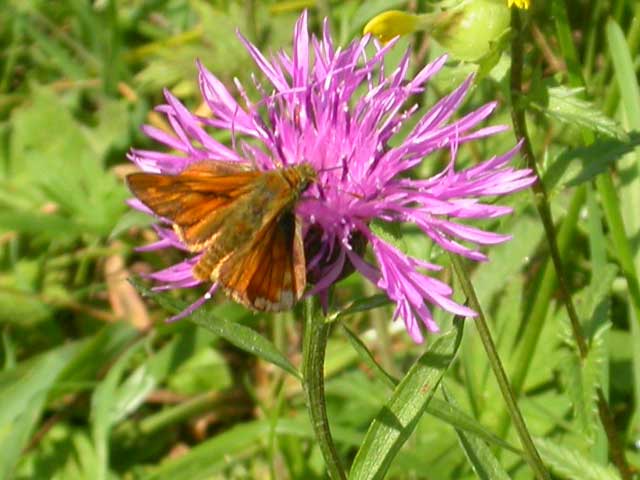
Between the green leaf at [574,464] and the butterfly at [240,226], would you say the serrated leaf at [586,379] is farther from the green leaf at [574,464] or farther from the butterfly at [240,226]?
the butterfly at [240,226]

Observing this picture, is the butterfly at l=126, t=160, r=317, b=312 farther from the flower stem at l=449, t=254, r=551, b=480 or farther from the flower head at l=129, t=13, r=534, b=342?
the flower stem at l=449, t=254, r=551, b=480

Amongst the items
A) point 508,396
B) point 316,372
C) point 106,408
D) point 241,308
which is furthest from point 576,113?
point 106,408

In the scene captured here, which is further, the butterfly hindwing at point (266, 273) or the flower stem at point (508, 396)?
the flower stem at point (508, 396)

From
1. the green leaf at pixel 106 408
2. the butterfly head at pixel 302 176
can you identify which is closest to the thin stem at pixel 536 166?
the butterfly head at pixel 302 176

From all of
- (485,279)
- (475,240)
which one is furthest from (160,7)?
(475,240)

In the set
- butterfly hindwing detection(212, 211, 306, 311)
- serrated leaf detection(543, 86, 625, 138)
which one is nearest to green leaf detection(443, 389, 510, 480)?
butterfly hindwing detection(212, 211, 306, 311)

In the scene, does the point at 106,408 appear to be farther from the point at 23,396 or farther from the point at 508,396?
the point at 508,396
